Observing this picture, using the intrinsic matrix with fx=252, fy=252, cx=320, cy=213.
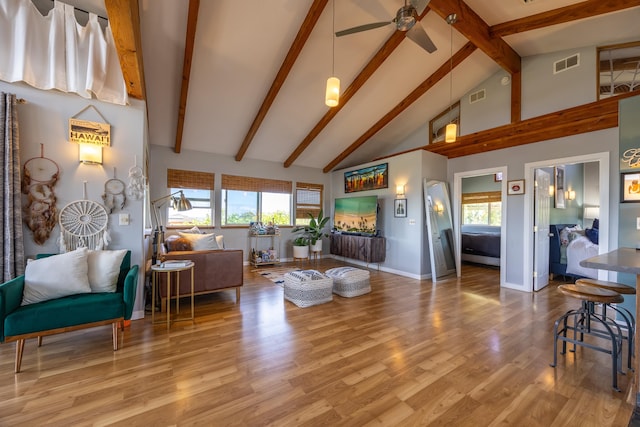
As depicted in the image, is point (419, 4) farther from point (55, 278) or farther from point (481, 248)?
point (481, 248)

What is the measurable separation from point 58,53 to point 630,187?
6563mm

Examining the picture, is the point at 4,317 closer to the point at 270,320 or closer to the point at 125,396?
the point at 125,396

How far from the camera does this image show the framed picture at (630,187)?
112 inches

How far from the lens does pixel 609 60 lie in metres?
3.57

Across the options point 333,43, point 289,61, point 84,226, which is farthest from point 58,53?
point 333,43

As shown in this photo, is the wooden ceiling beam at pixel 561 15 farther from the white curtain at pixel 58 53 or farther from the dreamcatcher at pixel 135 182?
the dreamcatcher at pixel 135 182

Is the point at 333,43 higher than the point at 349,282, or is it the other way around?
the point at 333,43

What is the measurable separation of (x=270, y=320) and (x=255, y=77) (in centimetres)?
375

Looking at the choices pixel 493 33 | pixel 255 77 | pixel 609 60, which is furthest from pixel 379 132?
pixel 609 60

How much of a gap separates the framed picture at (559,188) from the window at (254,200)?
6368 mm

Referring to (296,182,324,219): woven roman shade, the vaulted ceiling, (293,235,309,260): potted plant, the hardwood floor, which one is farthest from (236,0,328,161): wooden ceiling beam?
the hardwood floor

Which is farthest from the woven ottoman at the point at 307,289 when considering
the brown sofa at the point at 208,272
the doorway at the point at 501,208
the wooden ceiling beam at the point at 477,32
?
the wooden ceiling beam at the point at 477,32

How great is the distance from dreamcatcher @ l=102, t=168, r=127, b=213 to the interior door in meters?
6.40

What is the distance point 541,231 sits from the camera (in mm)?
4660
